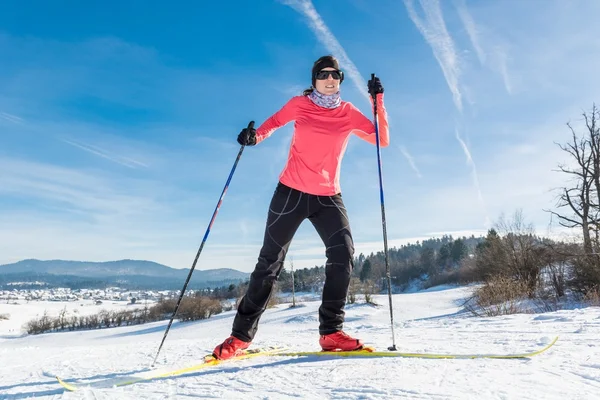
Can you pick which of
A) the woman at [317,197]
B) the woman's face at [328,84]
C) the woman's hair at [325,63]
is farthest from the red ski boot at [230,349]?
the woman's hair at [325,63]

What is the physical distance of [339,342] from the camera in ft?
7.64

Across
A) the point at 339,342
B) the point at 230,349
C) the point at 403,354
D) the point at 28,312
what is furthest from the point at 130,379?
the point at 28,312

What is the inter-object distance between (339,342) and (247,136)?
1494mm

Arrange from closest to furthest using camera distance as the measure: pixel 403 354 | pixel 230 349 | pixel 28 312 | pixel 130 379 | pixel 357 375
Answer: pixel 357 375 < pixel 130 379 < pixel 403 354 < pixel 230 349 < pixel 28 312

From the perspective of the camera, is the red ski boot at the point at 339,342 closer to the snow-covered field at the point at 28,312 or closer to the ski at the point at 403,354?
the ski at the point at 403,354

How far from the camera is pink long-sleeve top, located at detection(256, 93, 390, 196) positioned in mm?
2578

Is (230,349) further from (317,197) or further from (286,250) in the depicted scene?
(317,197)

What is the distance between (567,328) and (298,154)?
8.20ft

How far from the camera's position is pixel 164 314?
46.2 meters

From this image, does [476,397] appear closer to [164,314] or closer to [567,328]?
[567,328]

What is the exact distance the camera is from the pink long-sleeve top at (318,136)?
2.58m

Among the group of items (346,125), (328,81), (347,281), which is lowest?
(347,281)

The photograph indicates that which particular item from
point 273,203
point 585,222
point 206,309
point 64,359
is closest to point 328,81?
point 273,203

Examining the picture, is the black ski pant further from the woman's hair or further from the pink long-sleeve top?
the woman's hair
